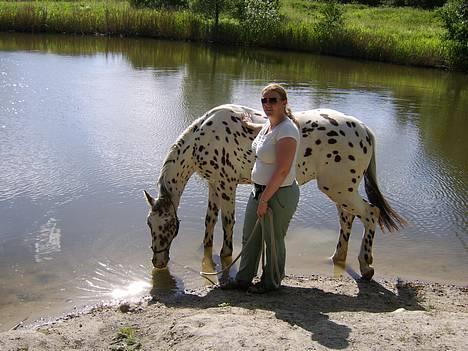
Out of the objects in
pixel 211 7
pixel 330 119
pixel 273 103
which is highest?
pixel 211 7

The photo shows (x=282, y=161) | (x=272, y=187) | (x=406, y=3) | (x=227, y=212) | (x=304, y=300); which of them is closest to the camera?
(x=282, y=161)

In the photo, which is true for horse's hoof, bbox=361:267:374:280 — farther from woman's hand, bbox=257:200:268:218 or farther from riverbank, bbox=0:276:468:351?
woman's hand, bbox=257:200:268:218

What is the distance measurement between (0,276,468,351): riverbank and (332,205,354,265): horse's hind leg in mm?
782

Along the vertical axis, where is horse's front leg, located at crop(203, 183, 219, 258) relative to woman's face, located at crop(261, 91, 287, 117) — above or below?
below

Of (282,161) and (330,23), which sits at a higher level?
(330,23)

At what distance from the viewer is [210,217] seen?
20.0 feet

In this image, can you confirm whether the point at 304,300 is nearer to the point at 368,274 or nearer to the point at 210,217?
the point at 368,274

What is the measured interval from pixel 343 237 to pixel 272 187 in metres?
2.01

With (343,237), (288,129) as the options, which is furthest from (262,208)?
(343,237)

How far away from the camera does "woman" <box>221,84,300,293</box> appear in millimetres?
4289

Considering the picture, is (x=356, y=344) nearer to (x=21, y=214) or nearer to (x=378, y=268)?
(x=378, y=268)

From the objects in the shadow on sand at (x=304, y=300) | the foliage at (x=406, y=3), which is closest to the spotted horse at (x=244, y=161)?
the shadow on sand at (x=304, y=300)

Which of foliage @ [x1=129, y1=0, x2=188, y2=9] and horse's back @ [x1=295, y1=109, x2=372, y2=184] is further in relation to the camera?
foliage @ [x1=129, y1=0, x2=188, y2=9]

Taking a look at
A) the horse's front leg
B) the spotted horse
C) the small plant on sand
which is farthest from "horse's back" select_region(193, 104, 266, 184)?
the small plant on sand
